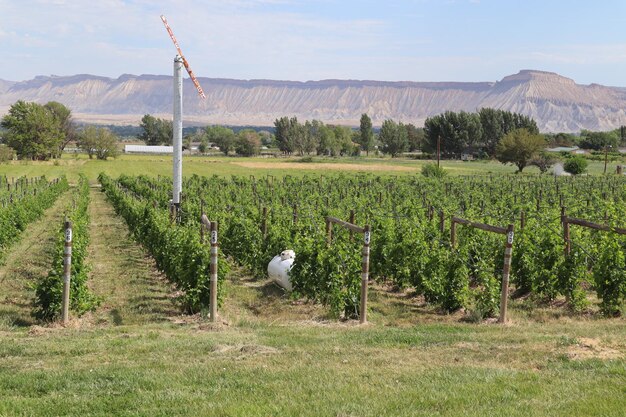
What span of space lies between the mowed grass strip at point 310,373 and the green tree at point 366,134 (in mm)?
141730

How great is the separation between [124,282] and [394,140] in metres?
120

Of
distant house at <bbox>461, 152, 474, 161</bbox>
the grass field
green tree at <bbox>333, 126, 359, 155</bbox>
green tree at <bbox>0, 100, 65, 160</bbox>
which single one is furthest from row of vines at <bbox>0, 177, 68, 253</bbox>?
green tree at <bbox>333, 126, 359, 155</bbox>

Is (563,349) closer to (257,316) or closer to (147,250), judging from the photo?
(257,316)

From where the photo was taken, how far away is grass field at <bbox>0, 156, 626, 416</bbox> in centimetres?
592

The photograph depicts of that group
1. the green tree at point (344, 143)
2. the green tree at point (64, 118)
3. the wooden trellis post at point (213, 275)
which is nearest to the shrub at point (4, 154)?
the green tree at point (64, 118)

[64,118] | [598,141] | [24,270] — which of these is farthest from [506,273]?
[598,141]

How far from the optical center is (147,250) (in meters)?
20.5

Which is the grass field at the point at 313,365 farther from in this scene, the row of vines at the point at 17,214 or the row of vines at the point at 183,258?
the row of vines at the point at 17,214

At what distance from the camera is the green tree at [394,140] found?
437 ft

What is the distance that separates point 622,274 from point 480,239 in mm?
3401

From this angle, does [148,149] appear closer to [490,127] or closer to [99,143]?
[99,143]

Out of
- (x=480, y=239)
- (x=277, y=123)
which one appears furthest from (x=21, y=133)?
(x=480, y=239)

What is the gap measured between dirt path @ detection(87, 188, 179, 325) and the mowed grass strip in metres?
2.36

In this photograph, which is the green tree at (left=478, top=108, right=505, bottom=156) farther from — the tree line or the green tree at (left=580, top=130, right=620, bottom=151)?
the tree line
